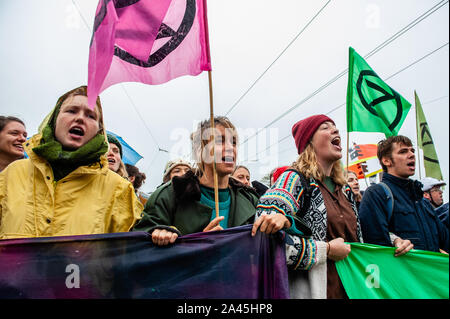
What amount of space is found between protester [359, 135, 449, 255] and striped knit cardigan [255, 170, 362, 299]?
25.9 inches

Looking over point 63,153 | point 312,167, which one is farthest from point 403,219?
point 63,153

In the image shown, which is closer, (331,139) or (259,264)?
(259,264)

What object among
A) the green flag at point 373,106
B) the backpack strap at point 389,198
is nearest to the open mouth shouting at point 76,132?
the backpack strap at point 389,198

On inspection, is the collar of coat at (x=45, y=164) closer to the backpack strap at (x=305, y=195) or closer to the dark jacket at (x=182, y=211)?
the dark jacket at (x=182, y=211)

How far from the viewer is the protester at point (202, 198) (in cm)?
191

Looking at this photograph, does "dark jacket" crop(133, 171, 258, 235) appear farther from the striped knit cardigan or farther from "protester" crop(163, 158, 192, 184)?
"protester" crop(163, 158, 192, 184)

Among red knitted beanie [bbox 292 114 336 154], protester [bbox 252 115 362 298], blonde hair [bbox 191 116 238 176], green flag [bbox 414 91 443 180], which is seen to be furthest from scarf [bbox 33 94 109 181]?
green flag [bbox 414 91 443 180]

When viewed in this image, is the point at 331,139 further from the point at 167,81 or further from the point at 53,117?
the point at 53,117

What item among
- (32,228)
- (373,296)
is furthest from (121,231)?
(373,296)

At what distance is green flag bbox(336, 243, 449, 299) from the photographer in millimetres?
1954

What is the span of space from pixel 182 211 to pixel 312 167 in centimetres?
96

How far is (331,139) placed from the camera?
2.39 meters

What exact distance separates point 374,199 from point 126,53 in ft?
7.48
